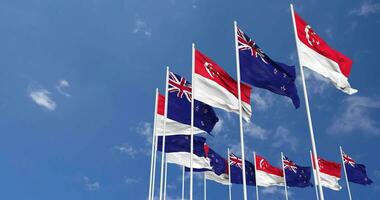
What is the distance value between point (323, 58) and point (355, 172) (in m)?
27.3

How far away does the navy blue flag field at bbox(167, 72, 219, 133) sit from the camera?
67.7 ft

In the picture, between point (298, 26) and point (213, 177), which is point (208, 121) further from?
point (213, 177)

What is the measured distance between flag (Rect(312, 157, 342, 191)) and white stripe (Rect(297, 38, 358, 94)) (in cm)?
2331

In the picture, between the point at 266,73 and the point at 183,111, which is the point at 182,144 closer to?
the point at 183,111

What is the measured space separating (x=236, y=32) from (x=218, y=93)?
2900 mm

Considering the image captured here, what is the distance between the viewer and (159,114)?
85.5ft

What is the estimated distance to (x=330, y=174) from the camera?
38.2 metres

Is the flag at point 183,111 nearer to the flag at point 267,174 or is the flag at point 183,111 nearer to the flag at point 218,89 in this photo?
the flag at point 218,89

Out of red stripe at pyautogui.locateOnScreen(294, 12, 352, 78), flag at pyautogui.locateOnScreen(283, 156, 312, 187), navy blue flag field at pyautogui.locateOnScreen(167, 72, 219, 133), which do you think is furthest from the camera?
flag at pyautogui.locateOnScreen(283, 156, 312, 187)

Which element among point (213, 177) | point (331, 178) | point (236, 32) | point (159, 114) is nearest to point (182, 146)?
point (159, 114)

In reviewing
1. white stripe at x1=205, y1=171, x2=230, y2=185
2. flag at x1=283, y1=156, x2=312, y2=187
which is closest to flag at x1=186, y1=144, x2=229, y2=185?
white stripe at x1=205, y1=171, x2=230, y2=185

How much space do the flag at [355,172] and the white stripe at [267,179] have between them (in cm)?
709

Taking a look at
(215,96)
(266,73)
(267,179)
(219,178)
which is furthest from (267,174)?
(266,73)

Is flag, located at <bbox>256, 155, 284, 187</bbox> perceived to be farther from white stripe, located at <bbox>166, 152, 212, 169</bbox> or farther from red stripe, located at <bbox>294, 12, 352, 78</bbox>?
red stripe, located at <bbox>294, 12, 352, 78</bbox>
